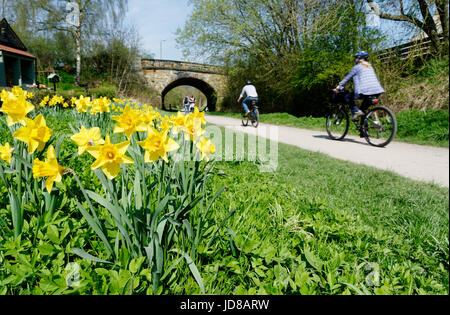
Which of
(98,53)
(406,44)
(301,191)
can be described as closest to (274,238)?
(301,191)

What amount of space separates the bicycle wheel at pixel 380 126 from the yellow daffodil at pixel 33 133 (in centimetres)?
93

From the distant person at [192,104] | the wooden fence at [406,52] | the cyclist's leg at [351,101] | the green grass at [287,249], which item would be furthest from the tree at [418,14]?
the distant person at [192,104]

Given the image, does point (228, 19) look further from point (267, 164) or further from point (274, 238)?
point (274, 238)

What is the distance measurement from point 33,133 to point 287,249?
0.82 m

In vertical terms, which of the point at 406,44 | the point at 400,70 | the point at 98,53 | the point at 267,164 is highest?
the point at 98,53

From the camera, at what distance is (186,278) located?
659mm

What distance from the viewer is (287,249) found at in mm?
819

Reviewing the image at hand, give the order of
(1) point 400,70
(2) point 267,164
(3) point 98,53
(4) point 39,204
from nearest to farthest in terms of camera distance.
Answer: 1. (1) point 400,70
2. (4) point 39,204
3. (2) point 267,164
4. (3) point 98,53

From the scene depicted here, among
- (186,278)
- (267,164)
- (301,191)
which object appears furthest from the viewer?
(267,164)

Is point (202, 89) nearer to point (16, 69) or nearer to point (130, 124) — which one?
point (130, 124)

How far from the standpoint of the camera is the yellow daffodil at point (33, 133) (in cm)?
50

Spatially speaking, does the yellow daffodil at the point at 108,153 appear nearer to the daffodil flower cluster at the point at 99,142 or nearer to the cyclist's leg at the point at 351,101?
the daffodil flower cluster at the point at 99,142

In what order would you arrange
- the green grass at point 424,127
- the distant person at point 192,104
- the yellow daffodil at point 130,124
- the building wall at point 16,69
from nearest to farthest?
the green grass at point 424,127, the yellow daffodil at point 130,124, the distant person at point 192,104, the building wall at point 16,69
